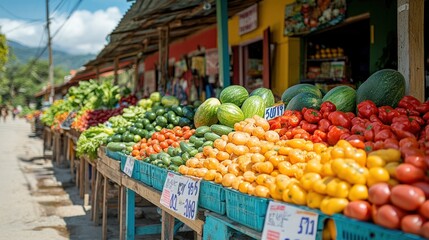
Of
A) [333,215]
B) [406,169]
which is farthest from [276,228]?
[406,169]

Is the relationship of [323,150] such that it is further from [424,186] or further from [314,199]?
[424,186]

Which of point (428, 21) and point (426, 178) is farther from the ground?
point (428, 21)

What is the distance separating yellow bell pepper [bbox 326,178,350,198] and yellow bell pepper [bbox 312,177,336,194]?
0.13 ft

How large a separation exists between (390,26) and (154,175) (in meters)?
5.07

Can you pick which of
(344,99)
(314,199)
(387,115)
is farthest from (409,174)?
(344,99)

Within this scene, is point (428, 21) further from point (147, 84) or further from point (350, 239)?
point (147, 84)

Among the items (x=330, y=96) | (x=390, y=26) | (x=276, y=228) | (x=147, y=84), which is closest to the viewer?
(x=276, y=228)

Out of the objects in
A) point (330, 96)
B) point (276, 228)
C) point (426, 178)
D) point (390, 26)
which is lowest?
point (276, 228)

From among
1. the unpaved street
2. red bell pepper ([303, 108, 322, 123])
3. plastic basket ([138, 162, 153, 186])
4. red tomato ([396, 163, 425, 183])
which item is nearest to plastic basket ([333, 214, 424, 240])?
red tomato ([396, 163, 425, 183])

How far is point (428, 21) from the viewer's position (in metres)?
7.98

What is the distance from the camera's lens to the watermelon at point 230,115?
4657mm

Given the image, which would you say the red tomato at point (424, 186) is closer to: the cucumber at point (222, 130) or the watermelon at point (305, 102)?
the watermelon at point (305, 102)

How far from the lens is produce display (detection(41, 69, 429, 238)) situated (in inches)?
85.7

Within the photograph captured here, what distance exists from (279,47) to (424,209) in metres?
8.35
